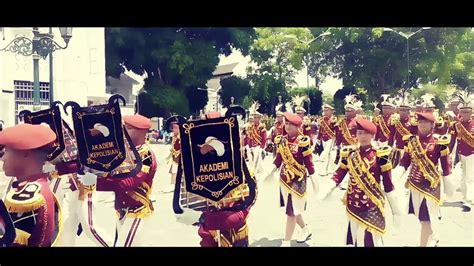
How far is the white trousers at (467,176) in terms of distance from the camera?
8298 mm

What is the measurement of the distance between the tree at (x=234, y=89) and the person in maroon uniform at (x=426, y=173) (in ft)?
15.7

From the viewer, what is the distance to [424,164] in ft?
19.6

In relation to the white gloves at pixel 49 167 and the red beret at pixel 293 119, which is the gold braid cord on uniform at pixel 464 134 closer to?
the red beret at pixel 293 119

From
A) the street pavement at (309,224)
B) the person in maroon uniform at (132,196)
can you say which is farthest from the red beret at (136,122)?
the street pavement at (309,224)

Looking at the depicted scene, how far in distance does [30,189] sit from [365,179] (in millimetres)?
2913

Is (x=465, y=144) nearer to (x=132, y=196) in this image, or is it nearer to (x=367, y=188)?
(x=367, y=188)

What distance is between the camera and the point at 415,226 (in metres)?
6.73

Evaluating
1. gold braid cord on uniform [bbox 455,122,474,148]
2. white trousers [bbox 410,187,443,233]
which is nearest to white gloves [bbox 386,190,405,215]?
white trousers [bbox 410,187,443,233]

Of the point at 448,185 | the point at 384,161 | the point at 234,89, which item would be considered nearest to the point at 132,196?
the point at 384,161

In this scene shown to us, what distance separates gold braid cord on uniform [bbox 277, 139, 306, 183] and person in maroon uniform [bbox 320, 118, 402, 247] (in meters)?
1.07

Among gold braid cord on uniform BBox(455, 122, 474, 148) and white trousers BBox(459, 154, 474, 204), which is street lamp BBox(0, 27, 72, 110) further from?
white trousers BBox(459, 154, 474, 204)

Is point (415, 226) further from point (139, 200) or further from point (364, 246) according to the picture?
point (139, 200)
